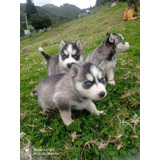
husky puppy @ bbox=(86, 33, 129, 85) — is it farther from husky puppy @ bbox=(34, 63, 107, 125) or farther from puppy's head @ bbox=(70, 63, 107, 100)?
puppy's head @ bbox=(70, 63, 107, 100)

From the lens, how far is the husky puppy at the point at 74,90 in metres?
2.58

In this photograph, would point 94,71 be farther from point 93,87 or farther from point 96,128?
point 96,128

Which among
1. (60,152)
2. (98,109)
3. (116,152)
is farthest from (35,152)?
(98,109)

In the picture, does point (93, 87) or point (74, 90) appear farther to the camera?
point (74, 90)

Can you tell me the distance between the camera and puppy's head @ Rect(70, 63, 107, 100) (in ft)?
8.11

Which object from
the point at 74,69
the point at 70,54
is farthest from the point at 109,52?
the point at 74,69

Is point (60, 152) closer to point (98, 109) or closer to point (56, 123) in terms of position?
point (56, 123)

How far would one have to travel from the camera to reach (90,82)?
2594mm

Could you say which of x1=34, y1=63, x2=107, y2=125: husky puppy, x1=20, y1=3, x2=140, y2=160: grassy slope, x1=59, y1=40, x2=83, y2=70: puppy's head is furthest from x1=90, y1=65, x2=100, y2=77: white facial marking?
x1=59, y1=40, x2=83, y2=70: puppy's head

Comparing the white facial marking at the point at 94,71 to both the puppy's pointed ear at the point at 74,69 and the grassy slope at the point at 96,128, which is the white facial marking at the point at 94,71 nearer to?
the puppy's pointed ear at the point at 74,69

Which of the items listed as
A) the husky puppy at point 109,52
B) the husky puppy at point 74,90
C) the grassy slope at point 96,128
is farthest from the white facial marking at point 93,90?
the husky puppy at point 109,52

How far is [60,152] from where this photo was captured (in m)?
2.27

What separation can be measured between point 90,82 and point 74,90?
1.42ft
